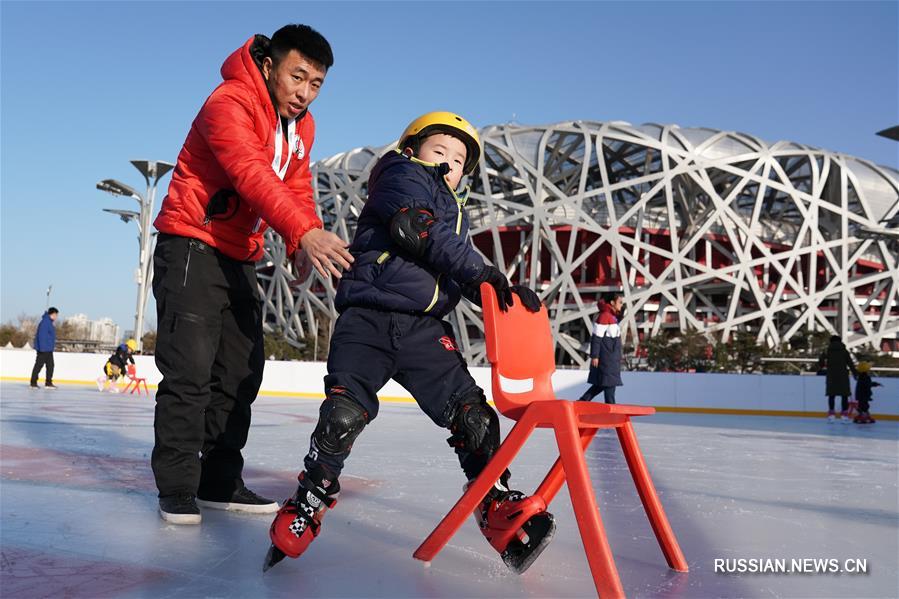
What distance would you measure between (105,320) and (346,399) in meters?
111

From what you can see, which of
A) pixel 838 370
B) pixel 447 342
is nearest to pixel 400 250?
pixel 447 342

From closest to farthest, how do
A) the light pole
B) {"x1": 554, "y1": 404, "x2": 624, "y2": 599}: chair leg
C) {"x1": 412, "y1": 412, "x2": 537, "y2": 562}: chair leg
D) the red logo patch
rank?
{"x1": 554, "y1": 404, "x2": 624, "y2": 599}: chair leg
{"x1": 412, "y1": 412, "x2": 537, "y2": 562}: chair leg
the red logo patch
the light pole

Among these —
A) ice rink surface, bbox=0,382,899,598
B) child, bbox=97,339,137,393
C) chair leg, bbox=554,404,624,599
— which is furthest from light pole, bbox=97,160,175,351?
chair leg, bbox=554,404,624,599

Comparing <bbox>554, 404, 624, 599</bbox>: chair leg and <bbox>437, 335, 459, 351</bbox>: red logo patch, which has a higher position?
<bbox>437, 335, 459, 351</bbox>: red logo patch

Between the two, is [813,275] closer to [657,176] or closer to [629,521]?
[657,176]

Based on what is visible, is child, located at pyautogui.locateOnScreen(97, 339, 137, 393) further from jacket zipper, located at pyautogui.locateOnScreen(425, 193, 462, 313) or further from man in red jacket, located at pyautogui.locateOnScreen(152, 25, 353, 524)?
jacket zipper, located at pyautogui.locateOnScreen(425, 193, 462, 313)

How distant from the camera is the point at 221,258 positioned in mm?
2721

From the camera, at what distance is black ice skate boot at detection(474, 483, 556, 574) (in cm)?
188

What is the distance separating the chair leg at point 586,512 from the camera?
158cm

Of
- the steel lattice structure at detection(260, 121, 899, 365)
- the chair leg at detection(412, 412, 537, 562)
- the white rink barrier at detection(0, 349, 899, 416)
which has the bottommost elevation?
the white rink barrier at detection(0, 349, 899, 416)

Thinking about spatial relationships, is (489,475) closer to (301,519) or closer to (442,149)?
(301,519)

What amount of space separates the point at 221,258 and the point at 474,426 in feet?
4.16

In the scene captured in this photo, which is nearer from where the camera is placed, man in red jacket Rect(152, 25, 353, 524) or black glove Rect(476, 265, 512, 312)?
black glove Rect(476, 265, 512, 312)

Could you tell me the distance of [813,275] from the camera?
3158 cm
